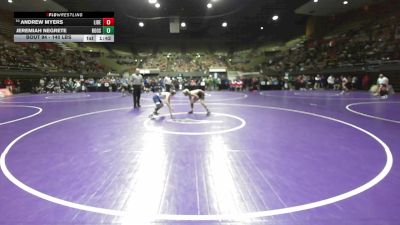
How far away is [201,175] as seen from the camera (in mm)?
4203

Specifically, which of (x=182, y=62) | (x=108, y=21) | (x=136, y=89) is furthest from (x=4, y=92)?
(x=182, y=62)

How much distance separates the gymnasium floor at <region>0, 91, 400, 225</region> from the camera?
3.05m

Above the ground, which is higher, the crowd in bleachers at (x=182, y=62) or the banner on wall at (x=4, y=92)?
the crowd in bleachers at (x=182, y=62)

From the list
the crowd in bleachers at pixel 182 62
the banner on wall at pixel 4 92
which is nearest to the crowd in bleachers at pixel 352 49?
the crowd in bleachers at pixel 182 62

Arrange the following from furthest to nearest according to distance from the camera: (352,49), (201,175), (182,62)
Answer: (182,62) → (352,49) → (201,175)

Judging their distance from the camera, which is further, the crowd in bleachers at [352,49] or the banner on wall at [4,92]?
the crowd in bleachers at [352,49]

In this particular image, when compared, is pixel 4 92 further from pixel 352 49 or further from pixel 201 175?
pixel 352 49
